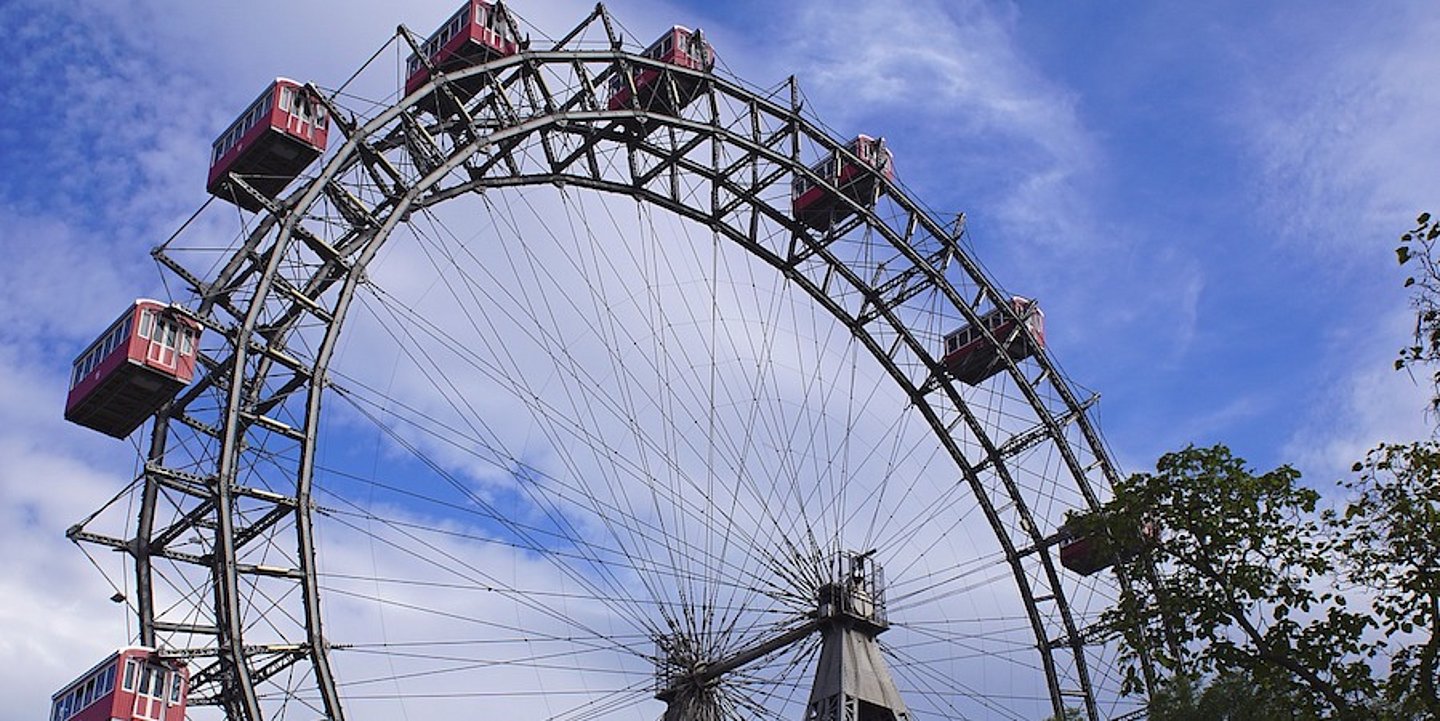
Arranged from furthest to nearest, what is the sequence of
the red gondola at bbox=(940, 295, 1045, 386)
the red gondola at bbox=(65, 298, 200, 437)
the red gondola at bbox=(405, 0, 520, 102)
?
1. the red gondola at bbox=(940, 295, 1045, 386)
2. the red gondola at bbox=(405, 0, 520, 102)
3. the red gondola at bbox=(65, 298, 200, 437)

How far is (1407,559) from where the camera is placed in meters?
20.7

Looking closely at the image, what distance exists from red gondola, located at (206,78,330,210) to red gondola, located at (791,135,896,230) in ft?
49.0

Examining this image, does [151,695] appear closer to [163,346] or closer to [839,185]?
[163,346]

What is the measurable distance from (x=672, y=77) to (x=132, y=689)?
2022cm

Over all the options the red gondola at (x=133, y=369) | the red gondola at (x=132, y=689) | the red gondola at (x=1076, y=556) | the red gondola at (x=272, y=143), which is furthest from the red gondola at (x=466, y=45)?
the red gondola at (x=1076, y=556)

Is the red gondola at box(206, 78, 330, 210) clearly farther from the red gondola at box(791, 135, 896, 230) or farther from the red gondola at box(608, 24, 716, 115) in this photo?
the red gondola at box(791, 135, 896, 230)

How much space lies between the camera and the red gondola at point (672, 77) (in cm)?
4091

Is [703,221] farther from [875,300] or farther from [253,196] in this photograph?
[253,196]

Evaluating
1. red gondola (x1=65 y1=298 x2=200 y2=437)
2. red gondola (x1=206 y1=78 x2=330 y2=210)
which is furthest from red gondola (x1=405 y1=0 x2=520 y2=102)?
red gondola (x1=65 y1=298 x2=200 y2=437)

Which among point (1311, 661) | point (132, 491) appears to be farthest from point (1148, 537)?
point (132, 491)

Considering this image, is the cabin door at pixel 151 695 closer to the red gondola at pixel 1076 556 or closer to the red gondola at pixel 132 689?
the red gondola at pixel 132 689

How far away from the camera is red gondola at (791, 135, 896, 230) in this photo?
152 feet

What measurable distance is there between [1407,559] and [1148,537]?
3681mm

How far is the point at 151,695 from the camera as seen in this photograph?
3050cm
